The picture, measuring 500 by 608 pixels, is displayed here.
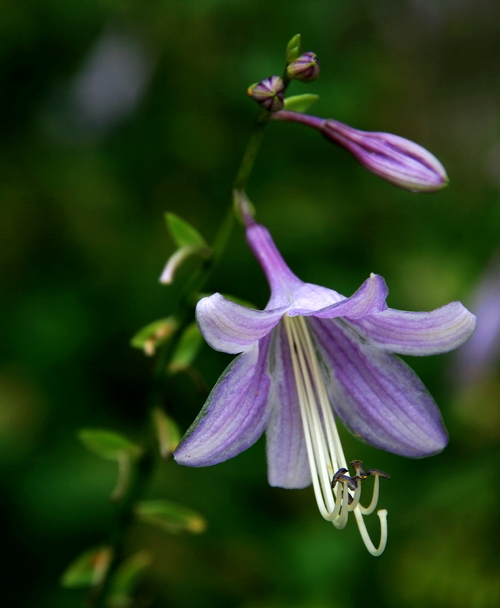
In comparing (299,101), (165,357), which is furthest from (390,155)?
(165,357)

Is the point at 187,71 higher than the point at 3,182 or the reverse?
higher

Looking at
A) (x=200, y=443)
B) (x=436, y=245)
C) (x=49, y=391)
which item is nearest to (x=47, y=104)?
(x=49, y=391)

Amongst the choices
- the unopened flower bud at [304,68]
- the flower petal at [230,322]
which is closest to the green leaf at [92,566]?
the flower petal at [230,322]

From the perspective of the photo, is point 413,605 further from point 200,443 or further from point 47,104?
point 47,104

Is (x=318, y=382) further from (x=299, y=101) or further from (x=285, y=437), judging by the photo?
(x=299, y=101)

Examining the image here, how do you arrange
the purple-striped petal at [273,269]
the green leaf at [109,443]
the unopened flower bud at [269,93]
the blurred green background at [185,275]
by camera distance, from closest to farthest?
1. the unopened flower bud at [269,93]
2. the purple-striped petal at [273,269]
3. the green leaf at [109,443]
4. the blurred green background at [185,275]

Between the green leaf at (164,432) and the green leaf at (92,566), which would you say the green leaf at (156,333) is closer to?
the green leaf at (164,432)

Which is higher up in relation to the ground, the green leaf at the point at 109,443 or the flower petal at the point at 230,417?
the flower petal at the point at 230,417
